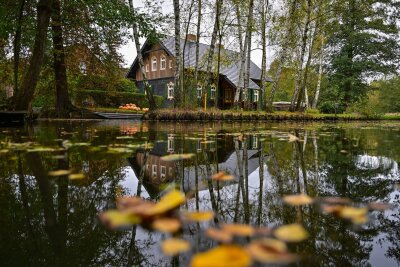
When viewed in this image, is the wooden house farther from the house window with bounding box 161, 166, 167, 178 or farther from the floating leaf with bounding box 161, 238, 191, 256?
the floating leaf with bounding box 161, 238, 191, 256

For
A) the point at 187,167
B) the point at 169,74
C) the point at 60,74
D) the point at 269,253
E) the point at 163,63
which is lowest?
the point at 187,167

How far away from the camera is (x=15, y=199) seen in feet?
5.22

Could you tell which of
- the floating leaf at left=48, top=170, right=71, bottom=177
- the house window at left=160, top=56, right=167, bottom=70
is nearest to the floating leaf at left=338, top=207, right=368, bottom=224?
the floating leaf at left=48, top=170, right=71, bottom=177

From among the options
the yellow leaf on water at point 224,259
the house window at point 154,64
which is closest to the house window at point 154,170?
the yellow leaf on water at point 224,259

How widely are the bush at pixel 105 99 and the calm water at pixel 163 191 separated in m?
14.9

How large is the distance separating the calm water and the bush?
1488 centimetres

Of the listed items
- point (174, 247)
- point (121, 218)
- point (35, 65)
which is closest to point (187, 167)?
point (121, 218)

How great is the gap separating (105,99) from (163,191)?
64.8ft

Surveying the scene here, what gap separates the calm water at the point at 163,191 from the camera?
3.47 ft

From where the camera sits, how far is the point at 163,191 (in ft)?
5.98

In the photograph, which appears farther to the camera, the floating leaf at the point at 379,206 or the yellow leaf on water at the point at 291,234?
the floating leaf at the point at 379,206

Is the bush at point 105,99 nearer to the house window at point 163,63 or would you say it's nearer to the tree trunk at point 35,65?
the house window at point 163,63

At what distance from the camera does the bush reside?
19013 mm

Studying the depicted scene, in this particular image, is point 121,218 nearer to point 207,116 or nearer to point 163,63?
point 207,116
